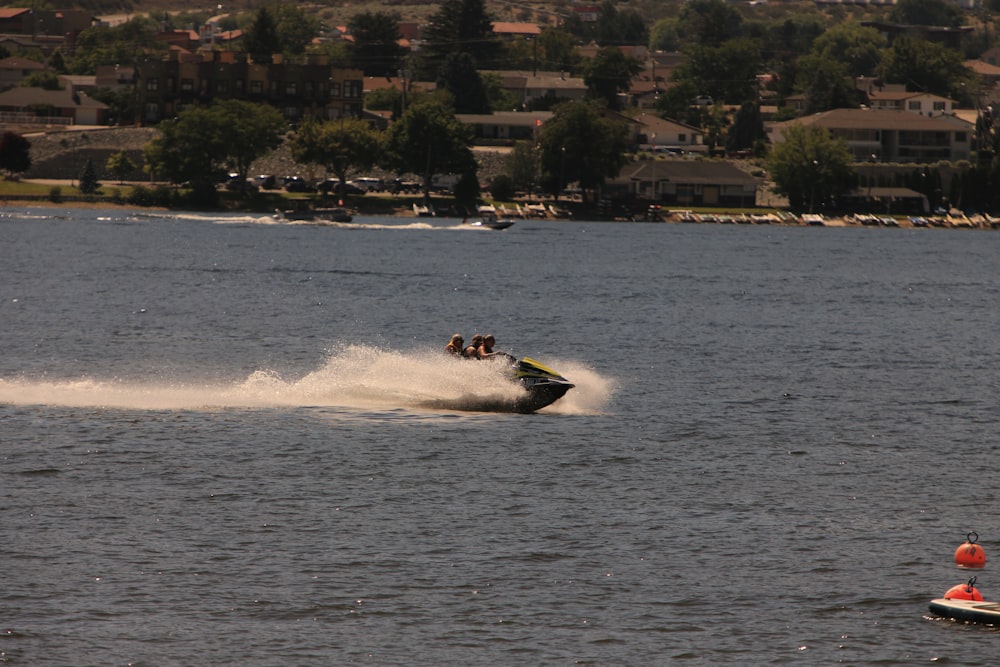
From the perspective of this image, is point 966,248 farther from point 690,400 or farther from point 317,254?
point 690,400

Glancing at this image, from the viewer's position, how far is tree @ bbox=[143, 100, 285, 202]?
7431 inches

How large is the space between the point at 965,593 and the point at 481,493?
1126 cm

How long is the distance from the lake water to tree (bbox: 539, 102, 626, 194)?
122811 mm

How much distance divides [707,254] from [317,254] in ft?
118

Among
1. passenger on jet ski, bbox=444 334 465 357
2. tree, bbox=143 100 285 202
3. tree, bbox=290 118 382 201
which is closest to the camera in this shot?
passenger on jet ski, bbox=444 334 465 357

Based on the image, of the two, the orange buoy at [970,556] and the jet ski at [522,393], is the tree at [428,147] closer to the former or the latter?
the jet ski at [522,393]

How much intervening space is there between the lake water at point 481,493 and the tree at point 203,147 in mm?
114978

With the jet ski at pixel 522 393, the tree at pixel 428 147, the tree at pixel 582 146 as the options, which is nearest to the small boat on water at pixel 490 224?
the tree at pixel 428 147

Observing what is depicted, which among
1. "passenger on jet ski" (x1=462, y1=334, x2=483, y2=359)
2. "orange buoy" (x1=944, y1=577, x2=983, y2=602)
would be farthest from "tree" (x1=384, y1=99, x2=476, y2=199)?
"orange buoy" (x1=944, y1=577, x2=983, y2=602)

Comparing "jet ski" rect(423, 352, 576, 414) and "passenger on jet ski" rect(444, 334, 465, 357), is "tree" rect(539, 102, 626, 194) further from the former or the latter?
"passenger on jet ski" rect(444, 334, 465, 357)

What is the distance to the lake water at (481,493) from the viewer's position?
24.5 metres

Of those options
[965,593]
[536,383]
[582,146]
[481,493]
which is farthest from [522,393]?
[582,146]

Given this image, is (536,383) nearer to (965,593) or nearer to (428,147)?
(965,593)

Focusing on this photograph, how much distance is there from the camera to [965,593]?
84.3 ft
